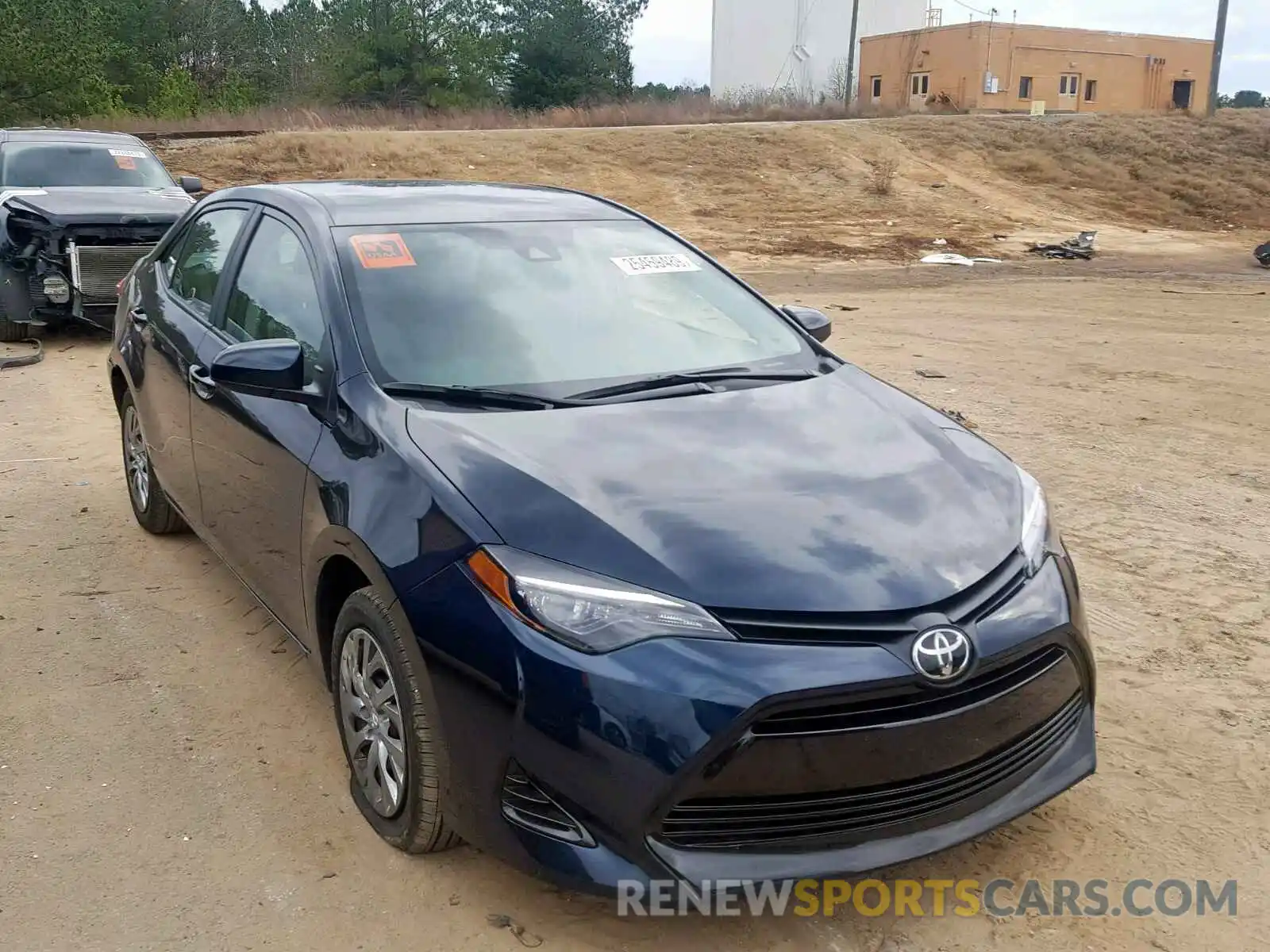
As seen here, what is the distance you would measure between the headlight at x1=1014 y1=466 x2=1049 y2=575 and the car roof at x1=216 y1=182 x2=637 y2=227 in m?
1.89

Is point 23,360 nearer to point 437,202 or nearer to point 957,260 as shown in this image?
point 437,202

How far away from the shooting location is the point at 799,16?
6116cm

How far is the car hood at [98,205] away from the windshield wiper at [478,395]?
6.98 m

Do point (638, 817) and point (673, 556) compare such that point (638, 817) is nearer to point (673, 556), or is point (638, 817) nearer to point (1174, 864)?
point (673, 556)

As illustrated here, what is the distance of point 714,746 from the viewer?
2334 millimetres

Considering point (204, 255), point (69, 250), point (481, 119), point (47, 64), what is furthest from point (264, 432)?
point (47, 64)

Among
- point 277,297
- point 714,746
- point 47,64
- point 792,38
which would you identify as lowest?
point 714,746

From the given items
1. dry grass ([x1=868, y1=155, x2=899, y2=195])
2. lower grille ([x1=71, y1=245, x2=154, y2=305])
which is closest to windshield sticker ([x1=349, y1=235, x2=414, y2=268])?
lower grille ([x1=71, y1=245, x2=154, y2=305])

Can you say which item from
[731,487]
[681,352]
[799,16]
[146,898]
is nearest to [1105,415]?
[681,352]

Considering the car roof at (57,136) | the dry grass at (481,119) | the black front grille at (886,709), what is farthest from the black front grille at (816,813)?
the dry grass at (481,119)

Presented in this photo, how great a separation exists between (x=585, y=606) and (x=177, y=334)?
2762mm

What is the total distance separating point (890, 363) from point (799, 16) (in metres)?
57.2

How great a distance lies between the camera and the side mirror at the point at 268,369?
10.9 feet

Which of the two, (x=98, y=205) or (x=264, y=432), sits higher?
(x=98, y=205)
